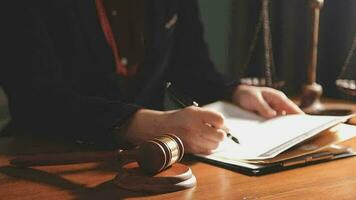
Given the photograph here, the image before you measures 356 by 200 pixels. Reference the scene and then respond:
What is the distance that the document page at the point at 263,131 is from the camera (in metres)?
0.89

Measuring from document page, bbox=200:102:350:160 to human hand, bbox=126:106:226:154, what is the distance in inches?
1.3

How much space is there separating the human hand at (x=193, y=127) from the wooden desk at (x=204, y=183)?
4cm

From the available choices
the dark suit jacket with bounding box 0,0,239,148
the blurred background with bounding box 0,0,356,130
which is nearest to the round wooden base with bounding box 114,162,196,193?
the dark suit jacket with bounding box 0,0,239,148

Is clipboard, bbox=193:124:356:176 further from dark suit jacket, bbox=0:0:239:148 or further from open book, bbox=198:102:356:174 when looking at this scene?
dark suit jacket, bbox=0:0:239:148

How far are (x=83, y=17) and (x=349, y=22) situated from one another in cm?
97

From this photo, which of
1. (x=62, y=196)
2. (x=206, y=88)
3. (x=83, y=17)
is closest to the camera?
(x=62, y=196)

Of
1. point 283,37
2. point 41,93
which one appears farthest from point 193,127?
point 283,37

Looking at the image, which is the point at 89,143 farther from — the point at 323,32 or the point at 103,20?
the point at 323,32

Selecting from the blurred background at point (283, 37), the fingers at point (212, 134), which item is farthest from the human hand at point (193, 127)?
the blurred background at point (283, 37)

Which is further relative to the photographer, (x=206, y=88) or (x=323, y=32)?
(x=323, y=32)

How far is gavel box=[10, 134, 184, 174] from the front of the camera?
720 mm

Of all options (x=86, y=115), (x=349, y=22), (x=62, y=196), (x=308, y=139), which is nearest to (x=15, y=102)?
(x=86, y=115)

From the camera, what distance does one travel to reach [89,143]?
3.26 ft

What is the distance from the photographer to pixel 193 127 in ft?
2.90
